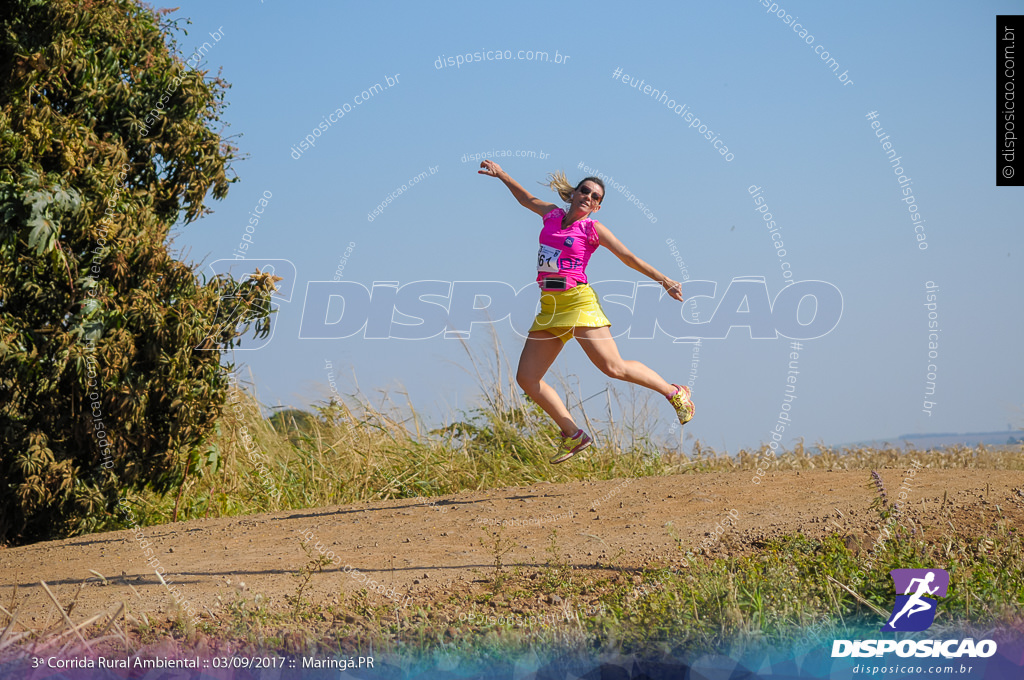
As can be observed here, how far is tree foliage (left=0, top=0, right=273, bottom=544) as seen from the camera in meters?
5.88

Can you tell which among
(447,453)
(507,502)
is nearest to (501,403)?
(447,453)

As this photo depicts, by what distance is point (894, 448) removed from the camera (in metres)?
7.69

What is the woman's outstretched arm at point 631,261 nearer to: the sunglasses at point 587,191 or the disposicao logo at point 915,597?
the sunglasses at point 587,191

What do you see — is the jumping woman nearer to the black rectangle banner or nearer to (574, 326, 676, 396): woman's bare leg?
(574, 326, 676, 396): woman's bare leg

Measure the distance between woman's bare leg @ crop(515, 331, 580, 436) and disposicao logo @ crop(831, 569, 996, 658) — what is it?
2.68 meters

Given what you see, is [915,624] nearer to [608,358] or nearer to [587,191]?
[608,358]

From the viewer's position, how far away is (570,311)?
17.6 feet

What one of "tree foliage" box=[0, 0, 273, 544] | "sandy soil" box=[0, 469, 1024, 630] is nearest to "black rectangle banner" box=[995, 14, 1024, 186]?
"sandy soil" box=[0, 469, 1024, 630]

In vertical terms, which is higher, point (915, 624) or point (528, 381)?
point (528, 381)

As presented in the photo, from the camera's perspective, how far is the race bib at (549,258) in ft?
17.7

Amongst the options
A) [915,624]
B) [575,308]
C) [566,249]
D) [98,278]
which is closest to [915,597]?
[915,624]

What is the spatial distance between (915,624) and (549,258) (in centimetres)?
319

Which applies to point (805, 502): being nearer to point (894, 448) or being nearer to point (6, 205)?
point (894, 448)

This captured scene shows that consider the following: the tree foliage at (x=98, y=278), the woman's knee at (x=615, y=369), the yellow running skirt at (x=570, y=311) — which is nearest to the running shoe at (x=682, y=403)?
the woman's knee at (x=615, y=369)
